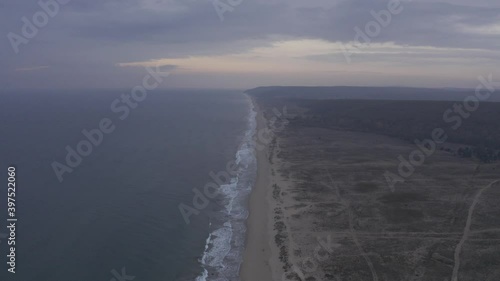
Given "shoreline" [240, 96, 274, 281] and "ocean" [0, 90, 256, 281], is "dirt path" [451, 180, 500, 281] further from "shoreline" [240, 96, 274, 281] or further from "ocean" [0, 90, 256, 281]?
"ocean" [0, 90, 256, 281]

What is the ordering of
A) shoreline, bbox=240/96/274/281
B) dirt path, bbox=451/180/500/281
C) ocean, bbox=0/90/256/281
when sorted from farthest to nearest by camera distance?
ocean, bbox=0/90/256/281
shoreline, bbox=240/96/274/281
dirt path, bbox=451/180/500/281

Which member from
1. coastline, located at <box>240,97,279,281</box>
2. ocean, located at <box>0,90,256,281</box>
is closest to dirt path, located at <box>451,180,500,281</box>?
coastline, located at <box>240,97,279,281</box>

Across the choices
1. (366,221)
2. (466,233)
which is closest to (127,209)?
(366,221)

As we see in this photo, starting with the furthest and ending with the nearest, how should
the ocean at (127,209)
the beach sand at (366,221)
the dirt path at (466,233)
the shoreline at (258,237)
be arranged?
the ocean at (127,209)
the shoreline at (258,237)
the beach sand at (366,221)
the dirt path at (466,233)

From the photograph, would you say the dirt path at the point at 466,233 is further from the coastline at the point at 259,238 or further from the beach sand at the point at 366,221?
the coastline at the point at 259,238

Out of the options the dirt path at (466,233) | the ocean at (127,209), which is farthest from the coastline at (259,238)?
the dirt path at (466,233)

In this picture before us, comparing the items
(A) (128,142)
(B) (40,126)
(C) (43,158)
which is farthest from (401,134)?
(B) (40,126)

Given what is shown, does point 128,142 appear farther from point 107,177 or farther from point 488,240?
point 488,240
